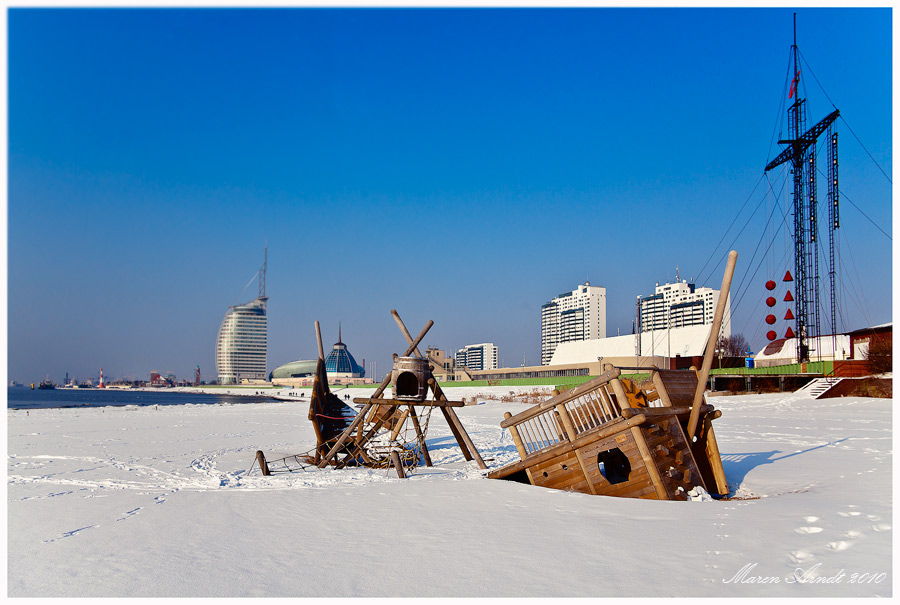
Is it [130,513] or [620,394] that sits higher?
[620,394]

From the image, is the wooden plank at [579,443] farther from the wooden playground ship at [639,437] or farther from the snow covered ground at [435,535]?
the snow covered ground at [435,535]

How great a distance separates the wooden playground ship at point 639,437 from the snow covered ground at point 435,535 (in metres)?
0.44

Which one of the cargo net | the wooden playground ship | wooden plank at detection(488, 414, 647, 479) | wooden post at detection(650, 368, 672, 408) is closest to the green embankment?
the cargo net

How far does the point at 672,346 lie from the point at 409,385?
64003 millimetres

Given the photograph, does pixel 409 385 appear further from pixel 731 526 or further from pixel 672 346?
pixel 672 346

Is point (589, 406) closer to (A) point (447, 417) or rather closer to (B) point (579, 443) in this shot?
(B) point (579, 443)

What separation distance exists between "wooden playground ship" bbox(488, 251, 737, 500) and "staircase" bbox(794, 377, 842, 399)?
27.4 metres

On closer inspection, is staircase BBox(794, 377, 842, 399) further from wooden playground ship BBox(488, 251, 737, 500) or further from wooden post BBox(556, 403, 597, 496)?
wooden post BBox(556, 403, 597, 496)

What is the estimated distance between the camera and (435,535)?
670 cm

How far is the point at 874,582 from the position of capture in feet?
16.5

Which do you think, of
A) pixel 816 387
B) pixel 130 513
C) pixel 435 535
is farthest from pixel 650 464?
pixel 816 387

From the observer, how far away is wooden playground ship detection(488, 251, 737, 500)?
8.64 m

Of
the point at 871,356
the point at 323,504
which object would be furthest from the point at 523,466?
the point at 871,356

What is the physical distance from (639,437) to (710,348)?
167 centimetres
